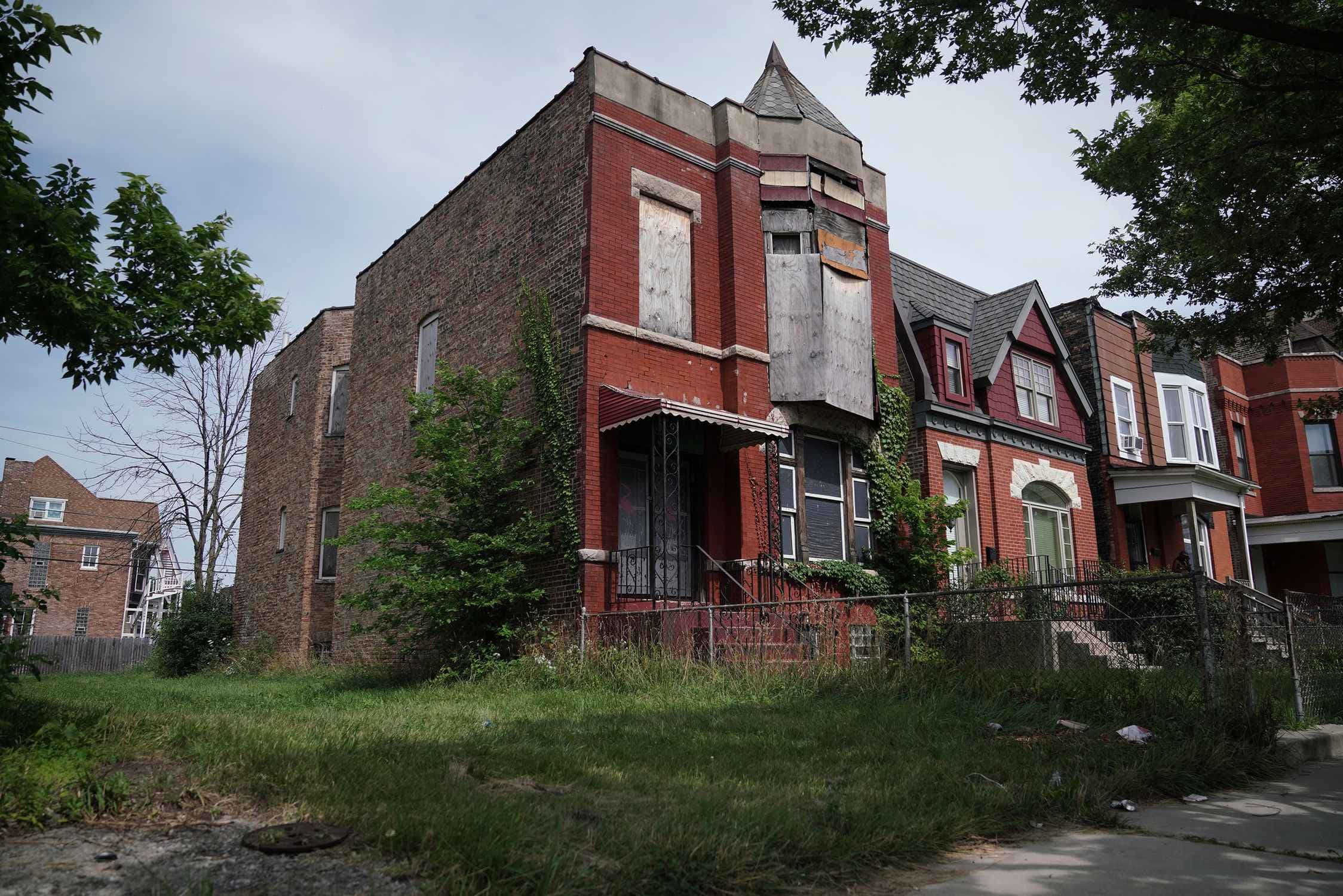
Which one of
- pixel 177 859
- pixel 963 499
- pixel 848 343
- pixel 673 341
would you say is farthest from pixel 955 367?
pixel 177 859

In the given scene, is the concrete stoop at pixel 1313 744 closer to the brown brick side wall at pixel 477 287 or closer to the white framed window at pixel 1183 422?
the brown brick side wall at pixel 477 287

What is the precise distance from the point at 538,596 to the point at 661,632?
2389 mm

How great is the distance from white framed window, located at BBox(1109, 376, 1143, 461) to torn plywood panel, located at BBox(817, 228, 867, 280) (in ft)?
33.6

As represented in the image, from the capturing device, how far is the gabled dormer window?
19.8 m

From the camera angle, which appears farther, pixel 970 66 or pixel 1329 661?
pixel 1329 661

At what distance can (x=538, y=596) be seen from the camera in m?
13.6

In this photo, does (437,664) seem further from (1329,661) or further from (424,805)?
(1329,661)

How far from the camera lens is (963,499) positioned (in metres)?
19.2

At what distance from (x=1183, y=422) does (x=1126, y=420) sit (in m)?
2.54

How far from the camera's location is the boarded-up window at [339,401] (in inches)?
925

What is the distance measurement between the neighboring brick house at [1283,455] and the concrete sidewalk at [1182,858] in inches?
992

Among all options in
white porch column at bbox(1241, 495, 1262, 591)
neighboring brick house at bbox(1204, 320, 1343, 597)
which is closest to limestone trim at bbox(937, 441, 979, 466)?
white porch column at bbox(1241, 495, 1262, 591)

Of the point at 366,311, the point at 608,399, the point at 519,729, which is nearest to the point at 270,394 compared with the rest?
the point at 366,311

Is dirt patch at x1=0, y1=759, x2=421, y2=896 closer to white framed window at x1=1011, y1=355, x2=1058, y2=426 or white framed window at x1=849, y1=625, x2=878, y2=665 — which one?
white framed window at x1=849, y1=625, x2=878, y2=665
